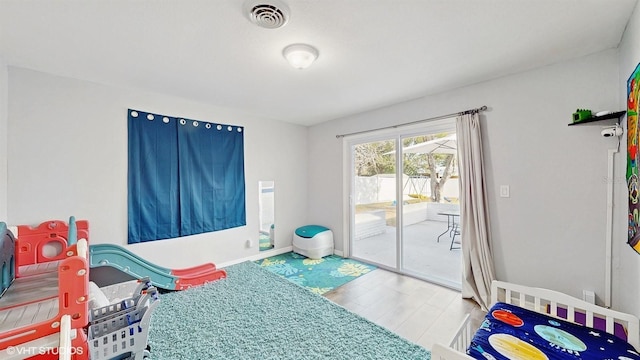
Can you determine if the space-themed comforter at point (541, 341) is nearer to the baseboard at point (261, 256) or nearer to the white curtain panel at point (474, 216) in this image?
the white curtain panel at point (474, 216)

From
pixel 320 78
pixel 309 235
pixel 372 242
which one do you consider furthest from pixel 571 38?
pixel 309 235

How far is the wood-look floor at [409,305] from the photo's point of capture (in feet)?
6.98

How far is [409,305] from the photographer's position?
254 cm

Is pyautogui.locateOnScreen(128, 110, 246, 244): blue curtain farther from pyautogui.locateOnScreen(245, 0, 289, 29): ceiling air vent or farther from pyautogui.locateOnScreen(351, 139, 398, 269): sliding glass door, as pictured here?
pyautogui.locateOnScreen(245, 0, 289, 29): ceiling air vent

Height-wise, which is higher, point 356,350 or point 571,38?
point 571,38

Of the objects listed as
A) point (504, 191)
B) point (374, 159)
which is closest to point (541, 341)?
point (504, 191)

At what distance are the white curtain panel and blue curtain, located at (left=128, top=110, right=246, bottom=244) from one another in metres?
3.05

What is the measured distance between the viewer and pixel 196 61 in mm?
2146

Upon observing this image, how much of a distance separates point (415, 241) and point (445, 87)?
210cm

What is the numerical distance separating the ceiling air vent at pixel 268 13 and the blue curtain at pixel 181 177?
2.23 meters

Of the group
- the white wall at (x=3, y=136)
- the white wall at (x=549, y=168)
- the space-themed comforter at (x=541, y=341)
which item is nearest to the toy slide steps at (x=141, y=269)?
the white wall at (x=3, y=136)

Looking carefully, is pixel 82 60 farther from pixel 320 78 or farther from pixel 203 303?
pixel 203 303

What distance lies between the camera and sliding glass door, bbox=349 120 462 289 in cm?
307

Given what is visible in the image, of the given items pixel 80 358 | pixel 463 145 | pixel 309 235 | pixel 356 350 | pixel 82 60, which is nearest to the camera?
pixel 80 358
